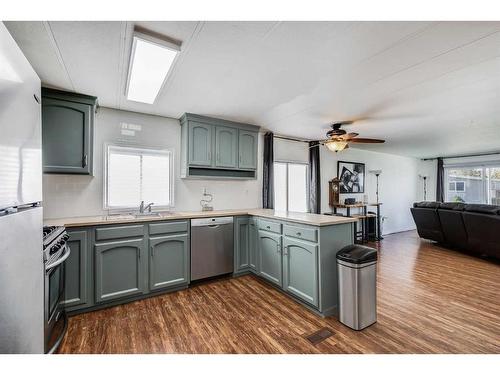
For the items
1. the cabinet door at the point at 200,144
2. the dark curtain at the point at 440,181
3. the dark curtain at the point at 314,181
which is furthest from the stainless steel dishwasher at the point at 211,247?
the dark curtain at the point at 440,181

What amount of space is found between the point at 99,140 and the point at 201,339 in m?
2.62

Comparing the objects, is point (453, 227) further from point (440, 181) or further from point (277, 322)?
point (277, 322)

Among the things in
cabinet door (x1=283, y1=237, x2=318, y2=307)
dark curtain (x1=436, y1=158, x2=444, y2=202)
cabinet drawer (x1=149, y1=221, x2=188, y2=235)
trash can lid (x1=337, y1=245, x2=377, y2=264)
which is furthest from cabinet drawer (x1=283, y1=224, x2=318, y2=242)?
dark curtain (x1=436, y1=158, x2=444, y2=202)

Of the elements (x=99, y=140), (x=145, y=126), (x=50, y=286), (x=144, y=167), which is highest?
(x=145, y=126)

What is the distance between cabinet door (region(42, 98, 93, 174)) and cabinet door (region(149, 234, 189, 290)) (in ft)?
3.81

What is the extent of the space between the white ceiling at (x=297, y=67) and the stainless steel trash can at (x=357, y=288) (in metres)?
1.72

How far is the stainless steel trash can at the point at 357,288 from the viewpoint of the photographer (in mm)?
2025

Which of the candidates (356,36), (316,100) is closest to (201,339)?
(356,36)

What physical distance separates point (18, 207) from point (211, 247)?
7.48 ft
